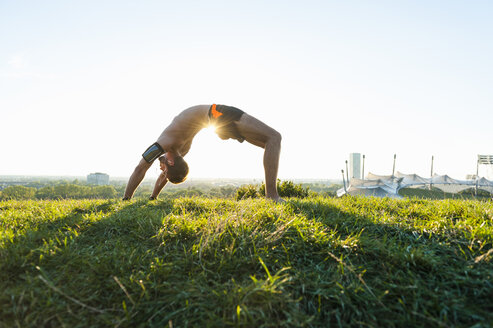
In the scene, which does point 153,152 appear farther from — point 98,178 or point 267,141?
point 98,178

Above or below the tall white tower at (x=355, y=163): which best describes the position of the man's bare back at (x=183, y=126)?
below

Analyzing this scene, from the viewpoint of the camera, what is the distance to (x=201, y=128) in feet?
15.4

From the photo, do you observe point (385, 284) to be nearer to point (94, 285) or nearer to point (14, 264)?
point (94, 285)

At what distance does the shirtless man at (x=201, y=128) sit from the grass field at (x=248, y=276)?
1.88 metres

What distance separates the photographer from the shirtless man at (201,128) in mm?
4047

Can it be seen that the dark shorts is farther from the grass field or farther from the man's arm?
the grass field

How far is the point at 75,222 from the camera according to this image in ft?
8.11

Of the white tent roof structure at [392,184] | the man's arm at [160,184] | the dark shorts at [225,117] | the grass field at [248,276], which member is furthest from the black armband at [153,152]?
the white tent roof structure at [392,184]

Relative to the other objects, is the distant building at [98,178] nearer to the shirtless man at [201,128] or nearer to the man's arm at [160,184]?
the man's arm at [160,184]

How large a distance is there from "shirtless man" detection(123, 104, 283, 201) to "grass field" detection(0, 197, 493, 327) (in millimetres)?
1876

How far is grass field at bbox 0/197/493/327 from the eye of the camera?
127 centimetres

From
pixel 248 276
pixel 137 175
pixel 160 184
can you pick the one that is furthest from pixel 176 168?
pixel 248 276

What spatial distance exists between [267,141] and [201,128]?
1.45 m

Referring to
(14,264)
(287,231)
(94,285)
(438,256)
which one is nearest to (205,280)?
(94,285)
